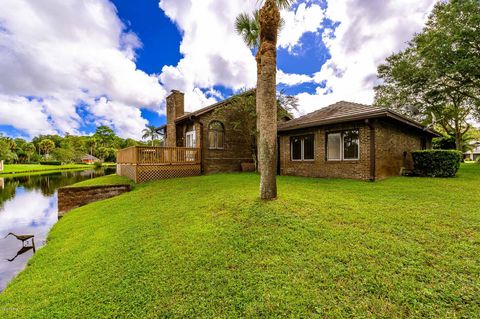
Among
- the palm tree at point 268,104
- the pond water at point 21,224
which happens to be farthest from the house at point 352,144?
the pond water at point 21,224

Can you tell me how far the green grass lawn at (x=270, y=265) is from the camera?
2479 millimetres

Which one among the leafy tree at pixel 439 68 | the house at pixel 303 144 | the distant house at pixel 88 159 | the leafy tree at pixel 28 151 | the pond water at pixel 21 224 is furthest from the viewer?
the distant house at pixel 88 159

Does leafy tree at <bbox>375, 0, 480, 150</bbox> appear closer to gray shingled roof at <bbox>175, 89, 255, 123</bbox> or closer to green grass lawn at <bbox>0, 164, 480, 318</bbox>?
gray shingled roof at <bbox>175, 89, 255, 123</bbox>

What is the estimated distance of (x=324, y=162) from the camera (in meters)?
11.2

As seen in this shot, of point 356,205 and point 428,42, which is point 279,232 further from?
point 428,42

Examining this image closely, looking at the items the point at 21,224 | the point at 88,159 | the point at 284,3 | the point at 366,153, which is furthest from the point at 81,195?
the point at 88,159

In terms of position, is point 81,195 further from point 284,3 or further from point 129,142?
point 129,142

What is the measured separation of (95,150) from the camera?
76688 millimetres

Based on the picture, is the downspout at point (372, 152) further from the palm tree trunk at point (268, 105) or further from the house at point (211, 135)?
the house at point (211, 135)

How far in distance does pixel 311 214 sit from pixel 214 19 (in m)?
12.1

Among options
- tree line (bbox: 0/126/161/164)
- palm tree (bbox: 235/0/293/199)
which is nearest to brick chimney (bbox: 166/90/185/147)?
palm tree (bbox: 235/0/293/199)

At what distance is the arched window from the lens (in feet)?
47.7

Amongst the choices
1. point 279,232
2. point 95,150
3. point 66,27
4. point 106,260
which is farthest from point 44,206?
point 95,150

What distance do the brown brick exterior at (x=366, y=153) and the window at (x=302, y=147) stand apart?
9.7 inches
